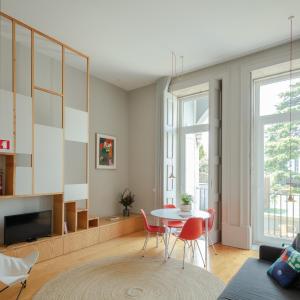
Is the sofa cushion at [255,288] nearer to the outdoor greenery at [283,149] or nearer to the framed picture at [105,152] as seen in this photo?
the outdoor greenery at [283,149]

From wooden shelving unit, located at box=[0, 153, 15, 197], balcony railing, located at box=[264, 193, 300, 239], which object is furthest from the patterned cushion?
wooden shelving unit, located at box=[0, 153, 15, 197]

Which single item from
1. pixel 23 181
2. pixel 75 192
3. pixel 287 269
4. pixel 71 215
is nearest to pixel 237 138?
pixel 287 269

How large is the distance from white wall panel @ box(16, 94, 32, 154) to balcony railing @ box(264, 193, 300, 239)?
4.12 meters

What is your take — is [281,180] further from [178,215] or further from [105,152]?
[105,152]

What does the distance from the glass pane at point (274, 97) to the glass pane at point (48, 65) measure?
3732mm

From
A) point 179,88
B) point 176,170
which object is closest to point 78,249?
point 176,170

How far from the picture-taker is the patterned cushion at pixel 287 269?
2.13m

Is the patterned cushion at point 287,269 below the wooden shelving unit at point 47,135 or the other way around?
below

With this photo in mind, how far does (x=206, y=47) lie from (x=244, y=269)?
3385 millimetres

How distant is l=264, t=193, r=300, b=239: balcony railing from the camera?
4.24 metres

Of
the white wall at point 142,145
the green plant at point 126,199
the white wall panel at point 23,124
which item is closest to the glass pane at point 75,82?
the white wall panel at point 23,124

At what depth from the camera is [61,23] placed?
3598 millimetres

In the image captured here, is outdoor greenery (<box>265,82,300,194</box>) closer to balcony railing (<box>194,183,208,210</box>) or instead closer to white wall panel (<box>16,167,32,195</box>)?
balcony railing (<box>194,183,208,210</box>)

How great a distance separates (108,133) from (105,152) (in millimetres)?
455
